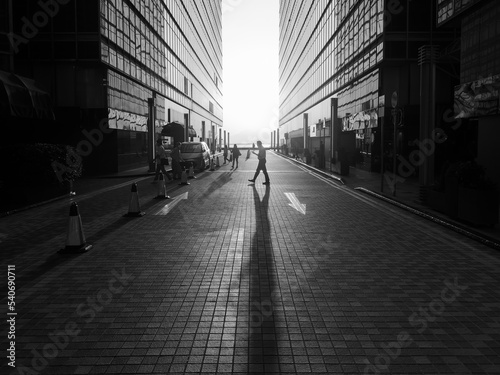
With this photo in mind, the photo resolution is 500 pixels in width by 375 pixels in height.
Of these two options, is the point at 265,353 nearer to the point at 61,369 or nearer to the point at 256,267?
the point at 61,369

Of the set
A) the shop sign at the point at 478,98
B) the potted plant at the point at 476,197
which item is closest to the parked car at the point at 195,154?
the shop sign at the point at 478,98

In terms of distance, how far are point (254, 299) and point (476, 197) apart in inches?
248

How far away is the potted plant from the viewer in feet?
32.9

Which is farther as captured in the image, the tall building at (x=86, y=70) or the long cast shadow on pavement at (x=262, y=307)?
the tall building at (x=86, y=70)

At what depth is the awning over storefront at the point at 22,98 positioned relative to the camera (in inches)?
756

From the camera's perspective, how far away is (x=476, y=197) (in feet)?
33.3

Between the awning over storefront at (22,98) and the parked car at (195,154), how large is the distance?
9.82 metres

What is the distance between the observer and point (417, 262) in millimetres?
7504

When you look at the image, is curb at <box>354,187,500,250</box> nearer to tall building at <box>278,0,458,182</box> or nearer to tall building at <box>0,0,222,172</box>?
tall building at <box>278,0,458,182</box>

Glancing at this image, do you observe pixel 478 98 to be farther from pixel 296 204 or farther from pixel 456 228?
pixel 456 228

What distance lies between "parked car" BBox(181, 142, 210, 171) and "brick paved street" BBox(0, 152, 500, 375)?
2049 cm

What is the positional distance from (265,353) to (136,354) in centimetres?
104

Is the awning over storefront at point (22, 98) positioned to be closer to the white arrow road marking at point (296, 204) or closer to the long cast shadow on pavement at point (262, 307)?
the white arrow road marking at point (296, 204)

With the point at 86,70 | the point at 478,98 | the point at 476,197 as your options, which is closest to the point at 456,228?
the point at 476,197
